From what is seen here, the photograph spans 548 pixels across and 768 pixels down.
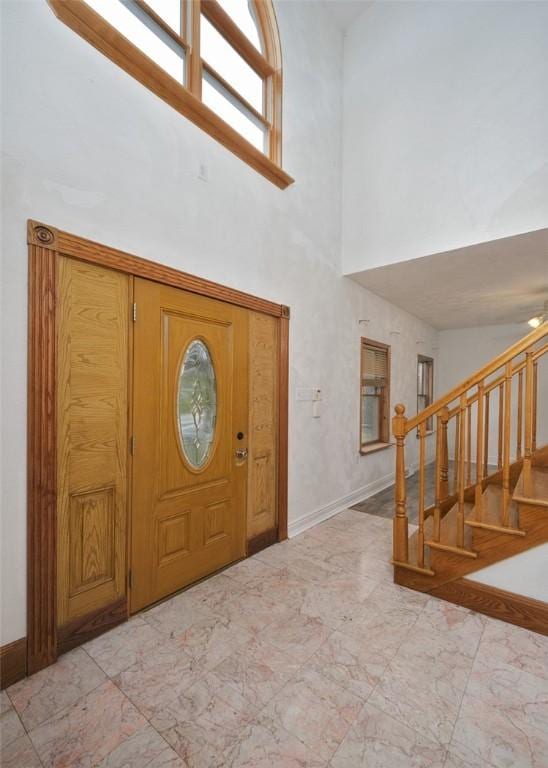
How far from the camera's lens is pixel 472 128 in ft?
10.1

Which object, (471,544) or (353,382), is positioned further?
(353,382)

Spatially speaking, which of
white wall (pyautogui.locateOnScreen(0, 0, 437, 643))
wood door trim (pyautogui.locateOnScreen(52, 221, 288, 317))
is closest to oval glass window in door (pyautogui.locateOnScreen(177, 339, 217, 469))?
wood door trim (pyautogui.locateOnScreen(52, 221, 288, 317))

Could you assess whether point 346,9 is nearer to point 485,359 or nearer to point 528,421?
point 528,421

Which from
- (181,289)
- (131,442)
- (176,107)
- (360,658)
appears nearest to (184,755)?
(360,658)

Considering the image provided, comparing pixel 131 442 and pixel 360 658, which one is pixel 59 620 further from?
pixel 360 658

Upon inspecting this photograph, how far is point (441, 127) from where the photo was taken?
10.7 feet

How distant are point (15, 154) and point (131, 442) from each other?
1.52 m

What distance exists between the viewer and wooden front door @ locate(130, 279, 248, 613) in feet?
6.83

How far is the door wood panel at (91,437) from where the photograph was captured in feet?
5.71

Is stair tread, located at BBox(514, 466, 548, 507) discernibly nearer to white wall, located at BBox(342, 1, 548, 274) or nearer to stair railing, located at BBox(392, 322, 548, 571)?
stair railing, located at BBox(392, 322, 548, 571)

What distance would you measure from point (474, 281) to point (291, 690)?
4318mm

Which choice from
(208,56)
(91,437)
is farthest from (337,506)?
(208,56)

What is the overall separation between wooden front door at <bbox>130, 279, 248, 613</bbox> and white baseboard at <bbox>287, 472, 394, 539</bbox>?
74 centimetres

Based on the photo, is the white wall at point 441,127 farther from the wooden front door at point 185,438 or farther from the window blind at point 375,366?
the wooden front door at point 185,438
